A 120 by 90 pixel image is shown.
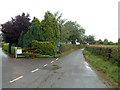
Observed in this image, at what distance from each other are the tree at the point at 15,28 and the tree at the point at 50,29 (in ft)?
13.3

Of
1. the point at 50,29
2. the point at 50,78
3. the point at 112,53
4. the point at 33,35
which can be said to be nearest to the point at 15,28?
the point at 33,35

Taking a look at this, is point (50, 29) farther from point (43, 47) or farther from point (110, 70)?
point (110, 70)

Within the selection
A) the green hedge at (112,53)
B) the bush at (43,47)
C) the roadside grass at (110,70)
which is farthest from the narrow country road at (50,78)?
the bush at (43,47)

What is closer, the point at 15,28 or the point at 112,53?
the point at 112,53

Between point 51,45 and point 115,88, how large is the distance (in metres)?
17.0

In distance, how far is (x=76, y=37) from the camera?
74.9 m

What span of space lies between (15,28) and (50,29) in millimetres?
6550

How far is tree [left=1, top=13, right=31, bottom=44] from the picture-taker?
27.1 meters

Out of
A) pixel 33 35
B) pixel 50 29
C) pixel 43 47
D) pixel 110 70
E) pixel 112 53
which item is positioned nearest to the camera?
pixel 110 70

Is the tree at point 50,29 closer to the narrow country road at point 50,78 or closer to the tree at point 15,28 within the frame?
the tree at point 15,28

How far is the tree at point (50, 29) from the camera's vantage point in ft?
82.4

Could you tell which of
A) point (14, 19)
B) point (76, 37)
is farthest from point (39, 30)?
A: point (76, 37)

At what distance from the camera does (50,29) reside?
25266 mm

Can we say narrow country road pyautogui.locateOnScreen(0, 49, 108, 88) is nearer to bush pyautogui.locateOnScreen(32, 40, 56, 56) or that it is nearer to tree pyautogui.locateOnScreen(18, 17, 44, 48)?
bush pyautogui.locateOnScreen(32, 40, 56, 56)
